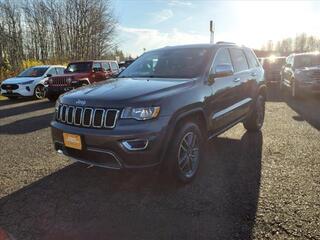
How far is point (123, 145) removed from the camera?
381cm

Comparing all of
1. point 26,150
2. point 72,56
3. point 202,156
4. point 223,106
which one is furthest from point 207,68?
point 72,56

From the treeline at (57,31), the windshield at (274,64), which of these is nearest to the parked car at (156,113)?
the windshield at (274,64)

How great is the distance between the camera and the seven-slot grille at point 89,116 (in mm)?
3890

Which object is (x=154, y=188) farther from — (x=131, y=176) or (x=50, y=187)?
(x=50, y=187)

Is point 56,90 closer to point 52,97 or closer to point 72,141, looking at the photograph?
point 52,97

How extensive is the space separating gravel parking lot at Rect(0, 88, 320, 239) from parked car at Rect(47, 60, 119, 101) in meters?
7.90

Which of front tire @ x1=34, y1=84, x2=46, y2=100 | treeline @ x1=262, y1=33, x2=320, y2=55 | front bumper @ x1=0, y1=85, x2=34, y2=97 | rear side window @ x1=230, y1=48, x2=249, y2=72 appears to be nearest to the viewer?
rear side window @ x1=230, y1=48, x2=249, y2=72

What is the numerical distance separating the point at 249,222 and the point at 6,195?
2936 millimetres

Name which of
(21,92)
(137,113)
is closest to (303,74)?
(137,113)

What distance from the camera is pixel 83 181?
4711 mm

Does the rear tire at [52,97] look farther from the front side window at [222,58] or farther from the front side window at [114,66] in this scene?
the front side window at [222,58]

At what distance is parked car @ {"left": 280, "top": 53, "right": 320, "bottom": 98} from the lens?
12711 millimetres

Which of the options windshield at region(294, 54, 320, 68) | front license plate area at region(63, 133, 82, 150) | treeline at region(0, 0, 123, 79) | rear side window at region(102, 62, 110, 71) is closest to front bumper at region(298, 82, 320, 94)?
windshield at region(294, 54, 320, 68)

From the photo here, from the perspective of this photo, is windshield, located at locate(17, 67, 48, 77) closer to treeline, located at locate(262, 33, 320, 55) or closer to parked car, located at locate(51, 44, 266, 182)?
parked car, located at locate(51, 44, 266, 182)
